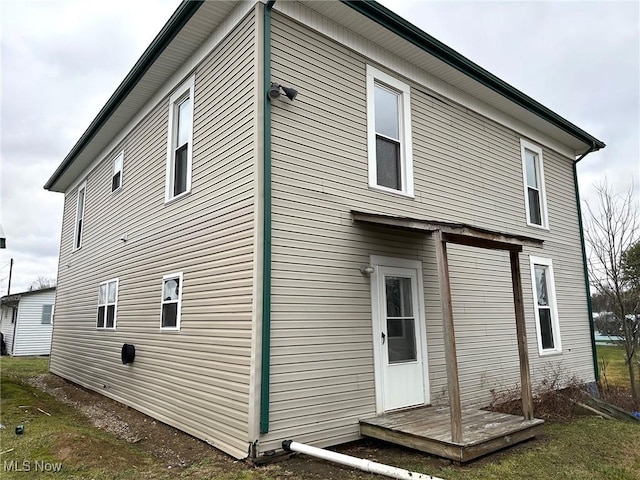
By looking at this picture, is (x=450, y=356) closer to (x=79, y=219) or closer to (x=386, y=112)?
(x=386, y=112)

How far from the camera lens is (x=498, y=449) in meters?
4.95

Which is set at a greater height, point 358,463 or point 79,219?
point 79,219

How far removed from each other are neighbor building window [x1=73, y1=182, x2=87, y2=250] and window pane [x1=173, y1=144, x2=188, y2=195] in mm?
6102

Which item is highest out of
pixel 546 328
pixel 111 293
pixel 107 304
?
pixel 111 293

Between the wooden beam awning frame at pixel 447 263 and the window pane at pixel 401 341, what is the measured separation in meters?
1.01

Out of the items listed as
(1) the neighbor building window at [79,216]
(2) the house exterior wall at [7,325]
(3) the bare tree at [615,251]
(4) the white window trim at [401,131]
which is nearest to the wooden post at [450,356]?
(4) the white window trim at [401,131]

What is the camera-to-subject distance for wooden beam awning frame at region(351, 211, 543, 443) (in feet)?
15.2

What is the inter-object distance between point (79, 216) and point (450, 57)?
34.2 ft

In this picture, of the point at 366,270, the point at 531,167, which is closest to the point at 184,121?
the point at 366,270

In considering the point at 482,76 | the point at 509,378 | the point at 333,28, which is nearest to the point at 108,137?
the point at 333,28

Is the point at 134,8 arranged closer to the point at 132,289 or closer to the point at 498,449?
the point at 132,289

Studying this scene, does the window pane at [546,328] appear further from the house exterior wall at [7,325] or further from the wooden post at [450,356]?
the house exterior wall at [7,325]

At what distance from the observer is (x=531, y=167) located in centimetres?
980

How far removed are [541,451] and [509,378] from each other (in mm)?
2944
